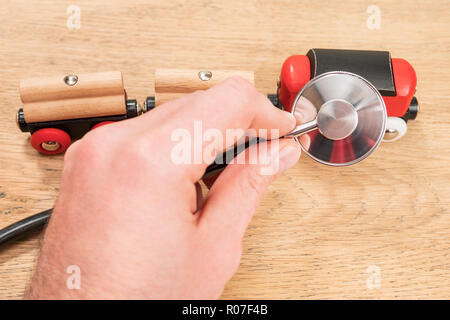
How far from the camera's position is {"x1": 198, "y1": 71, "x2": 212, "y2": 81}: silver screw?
2.24 ft

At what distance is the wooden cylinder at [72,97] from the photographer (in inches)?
26.2

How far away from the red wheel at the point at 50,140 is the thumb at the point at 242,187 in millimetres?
323

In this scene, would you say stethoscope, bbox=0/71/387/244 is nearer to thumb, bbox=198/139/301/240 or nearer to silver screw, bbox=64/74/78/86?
thumb, bbox=198/139/301/240

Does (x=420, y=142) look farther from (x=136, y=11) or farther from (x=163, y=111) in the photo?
(x=136, y=11)

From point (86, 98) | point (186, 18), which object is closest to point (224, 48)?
point (186, 18)

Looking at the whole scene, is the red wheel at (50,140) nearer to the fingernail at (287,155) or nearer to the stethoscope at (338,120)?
the stethoscope at (338,120)

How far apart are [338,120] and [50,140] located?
0.48 meters

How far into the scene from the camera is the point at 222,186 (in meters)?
0.51

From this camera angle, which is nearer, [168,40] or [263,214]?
[263,214]

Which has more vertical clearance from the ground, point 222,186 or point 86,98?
point 86,98

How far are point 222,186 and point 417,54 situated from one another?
58cm

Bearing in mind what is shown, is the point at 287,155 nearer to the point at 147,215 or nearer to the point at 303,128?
the point at 303,128

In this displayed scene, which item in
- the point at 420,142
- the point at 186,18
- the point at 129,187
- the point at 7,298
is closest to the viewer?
the point at 129,187

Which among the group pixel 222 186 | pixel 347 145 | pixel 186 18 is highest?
pixel 186 18
